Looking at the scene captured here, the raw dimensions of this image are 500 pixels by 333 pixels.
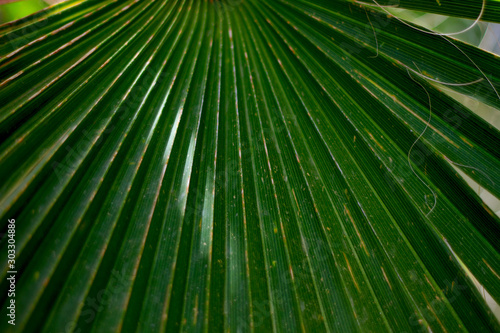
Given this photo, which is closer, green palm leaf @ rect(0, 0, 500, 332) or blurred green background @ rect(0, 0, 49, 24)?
green palm leaf @ rect(0, 0, 500, 332)

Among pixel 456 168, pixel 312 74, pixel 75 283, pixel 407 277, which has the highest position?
pixel 312 74

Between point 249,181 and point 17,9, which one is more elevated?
point 17,9

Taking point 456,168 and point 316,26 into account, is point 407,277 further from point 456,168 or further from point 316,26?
point 316,26

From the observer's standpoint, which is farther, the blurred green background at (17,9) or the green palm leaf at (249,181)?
the blurred green background at (17,9)

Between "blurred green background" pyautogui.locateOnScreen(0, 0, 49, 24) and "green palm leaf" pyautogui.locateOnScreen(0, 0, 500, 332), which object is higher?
"blurred green background" pyautogui.locateOnScreen(0, 0, 49, 24)

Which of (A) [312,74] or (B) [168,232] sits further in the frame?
(A) [312,74]

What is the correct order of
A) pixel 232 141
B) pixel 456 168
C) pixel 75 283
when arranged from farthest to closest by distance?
pixel 232 141 → pixel 456 168 → pixel 75 283

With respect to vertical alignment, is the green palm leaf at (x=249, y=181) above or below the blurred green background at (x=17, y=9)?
below

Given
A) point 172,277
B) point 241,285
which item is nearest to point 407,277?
point 241,285
